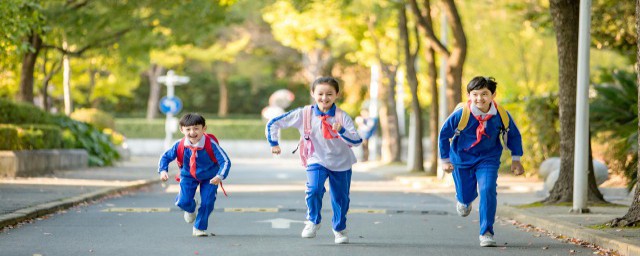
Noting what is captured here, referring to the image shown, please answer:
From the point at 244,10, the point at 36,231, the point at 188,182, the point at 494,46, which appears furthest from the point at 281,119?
the point at 244,10

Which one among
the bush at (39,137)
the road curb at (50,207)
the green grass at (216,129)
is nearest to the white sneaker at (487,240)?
the road curb at (50,207)

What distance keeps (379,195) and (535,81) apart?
25.5 meters

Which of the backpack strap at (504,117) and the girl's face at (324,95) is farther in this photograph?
the backpack strap at (504,117)

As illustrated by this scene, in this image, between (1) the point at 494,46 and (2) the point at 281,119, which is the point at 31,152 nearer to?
(2) the point at 281,119

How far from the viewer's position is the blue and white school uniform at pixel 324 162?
12.6 m

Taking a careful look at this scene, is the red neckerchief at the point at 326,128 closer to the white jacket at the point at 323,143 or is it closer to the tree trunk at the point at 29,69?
the white jacket at the point at 323,143

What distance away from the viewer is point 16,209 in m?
15.7

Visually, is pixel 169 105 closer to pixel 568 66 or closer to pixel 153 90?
pixel 153 90

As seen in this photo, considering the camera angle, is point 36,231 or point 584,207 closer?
point 36,231

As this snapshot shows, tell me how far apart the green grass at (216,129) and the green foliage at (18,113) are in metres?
35.5

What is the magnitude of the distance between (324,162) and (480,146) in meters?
1.49

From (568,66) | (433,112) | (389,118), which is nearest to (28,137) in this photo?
(433,112)

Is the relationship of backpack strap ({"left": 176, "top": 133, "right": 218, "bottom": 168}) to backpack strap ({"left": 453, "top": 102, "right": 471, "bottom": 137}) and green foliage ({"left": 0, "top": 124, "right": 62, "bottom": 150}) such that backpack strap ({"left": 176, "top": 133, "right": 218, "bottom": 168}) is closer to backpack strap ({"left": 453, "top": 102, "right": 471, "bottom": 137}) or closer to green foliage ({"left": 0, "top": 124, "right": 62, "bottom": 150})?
backpack strap ({"left": 453, "top": 102, "right": 471, "bottom": 137})

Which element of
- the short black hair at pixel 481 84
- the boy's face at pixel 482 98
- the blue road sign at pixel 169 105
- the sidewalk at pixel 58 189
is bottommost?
the sidewalk at pixel 58 189
